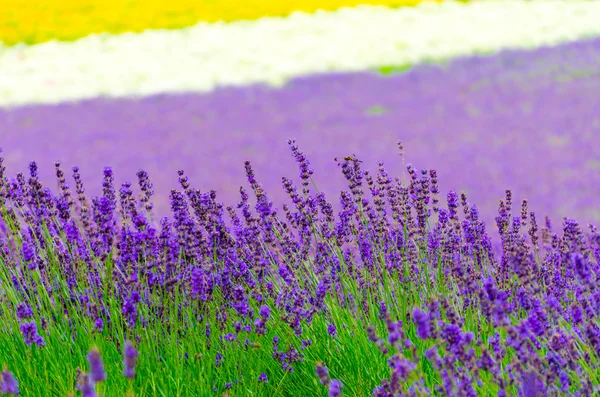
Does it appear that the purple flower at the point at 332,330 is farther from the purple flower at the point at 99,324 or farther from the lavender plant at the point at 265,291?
the purple flower at the point at 99,324

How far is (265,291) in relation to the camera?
381 cm

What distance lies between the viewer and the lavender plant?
9.83 feet

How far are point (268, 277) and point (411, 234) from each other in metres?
0.81

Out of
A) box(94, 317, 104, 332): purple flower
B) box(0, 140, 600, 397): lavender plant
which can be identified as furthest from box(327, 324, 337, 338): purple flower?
box(94, 317, 104, 332): purple flower

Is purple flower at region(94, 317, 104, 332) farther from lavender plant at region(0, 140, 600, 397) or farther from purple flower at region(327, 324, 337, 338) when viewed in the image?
purple flower at region(327, 324, 337, 338)

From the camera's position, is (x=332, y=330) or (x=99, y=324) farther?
(x=332, y=330)

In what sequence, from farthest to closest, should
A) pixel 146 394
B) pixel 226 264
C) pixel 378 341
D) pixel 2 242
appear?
pixel 2 242 → pixel 226 264 → pixel 146 394 → pixel 378 341

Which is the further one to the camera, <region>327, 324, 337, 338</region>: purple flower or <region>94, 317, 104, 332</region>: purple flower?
<region>327, 324, 337, 338</region>: purple flower

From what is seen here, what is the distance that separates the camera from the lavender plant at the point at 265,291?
2996mm

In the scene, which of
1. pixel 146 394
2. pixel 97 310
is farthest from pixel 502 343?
pixel 97 310

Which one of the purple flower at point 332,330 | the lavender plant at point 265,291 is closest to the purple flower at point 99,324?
the lavender plant at point 265,291

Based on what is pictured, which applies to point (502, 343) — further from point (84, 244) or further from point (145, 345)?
point (84, 244)

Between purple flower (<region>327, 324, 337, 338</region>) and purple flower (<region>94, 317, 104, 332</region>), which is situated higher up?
A: purple flower (<region>94, 317, 104, 332</region>)

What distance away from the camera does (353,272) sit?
151 inches
